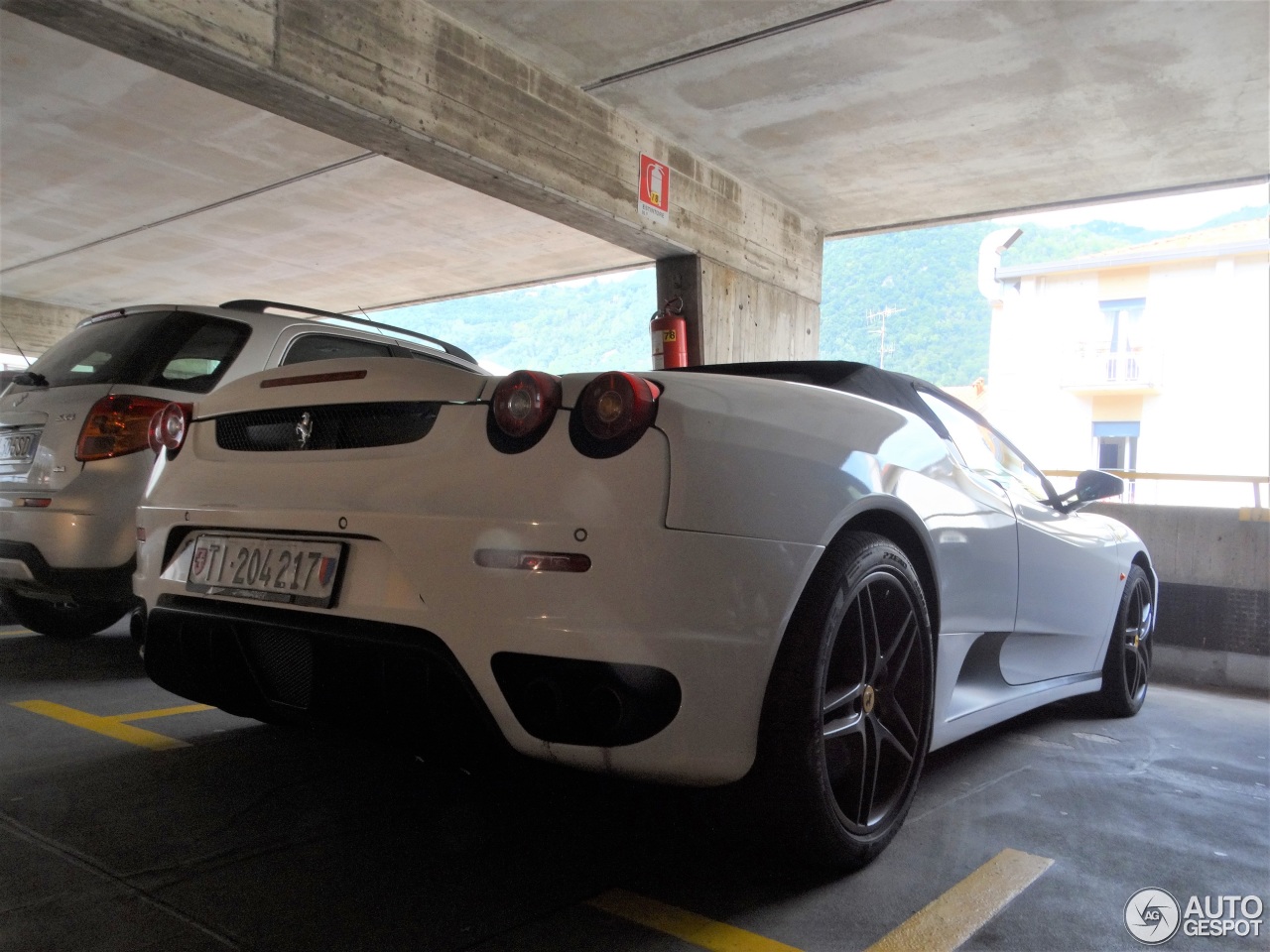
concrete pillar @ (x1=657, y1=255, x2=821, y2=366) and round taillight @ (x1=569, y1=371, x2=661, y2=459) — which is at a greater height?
concrete pillar @ (x1=657, y1=255, x2=821, y2=366)

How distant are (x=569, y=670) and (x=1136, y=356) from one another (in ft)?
101

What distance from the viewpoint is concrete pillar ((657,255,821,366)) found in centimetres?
905

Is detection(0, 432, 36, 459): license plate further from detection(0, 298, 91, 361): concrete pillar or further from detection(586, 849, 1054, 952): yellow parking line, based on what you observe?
detection(0, 298, 91, 361): concrete pillar

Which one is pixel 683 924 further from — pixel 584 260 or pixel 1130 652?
pixel 584 260

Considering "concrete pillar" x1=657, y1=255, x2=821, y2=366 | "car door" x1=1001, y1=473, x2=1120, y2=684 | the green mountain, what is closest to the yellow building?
the green mountain

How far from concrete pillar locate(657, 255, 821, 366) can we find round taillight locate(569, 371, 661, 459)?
23.9 ft

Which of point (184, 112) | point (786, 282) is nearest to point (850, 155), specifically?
point (786, 282)

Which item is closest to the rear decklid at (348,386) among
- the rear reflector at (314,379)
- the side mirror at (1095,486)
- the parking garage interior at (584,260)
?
the rear reflector at (314,379)

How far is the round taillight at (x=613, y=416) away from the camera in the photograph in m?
1.82

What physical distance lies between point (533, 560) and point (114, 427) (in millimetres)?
3033

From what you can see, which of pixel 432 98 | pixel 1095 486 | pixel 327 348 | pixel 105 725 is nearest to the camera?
pixel 105 725

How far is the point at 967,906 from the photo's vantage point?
6.72 feet

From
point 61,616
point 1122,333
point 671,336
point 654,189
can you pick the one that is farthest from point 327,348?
point 1122,333

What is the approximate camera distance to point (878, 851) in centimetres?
224
